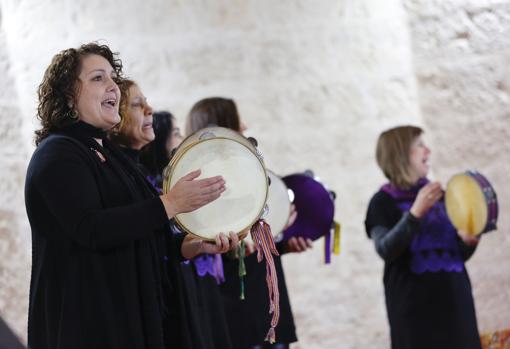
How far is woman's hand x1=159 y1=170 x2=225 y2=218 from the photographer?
1866 mm

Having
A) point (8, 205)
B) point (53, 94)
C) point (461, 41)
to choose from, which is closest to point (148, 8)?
point (8, 205)

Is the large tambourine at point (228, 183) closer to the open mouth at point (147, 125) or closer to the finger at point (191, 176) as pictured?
the finger at point (191, 176)

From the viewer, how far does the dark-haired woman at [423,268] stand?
Result: 3.35 metres

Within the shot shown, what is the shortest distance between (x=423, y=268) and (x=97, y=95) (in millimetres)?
1893

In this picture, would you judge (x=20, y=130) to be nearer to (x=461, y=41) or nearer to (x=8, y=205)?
(x=8, y=205)

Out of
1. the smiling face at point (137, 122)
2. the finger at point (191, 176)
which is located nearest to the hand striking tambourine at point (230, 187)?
the finger at point (191, 176)

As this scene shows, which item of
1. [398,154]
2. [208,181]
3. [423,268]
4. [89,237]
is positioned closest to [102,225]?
[89,237]

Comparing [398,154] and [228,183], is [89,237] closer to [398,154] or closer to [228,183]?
[228,183]

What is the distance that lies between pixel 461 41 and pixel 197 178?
292 centimetres

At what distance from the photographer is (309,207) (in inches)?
126

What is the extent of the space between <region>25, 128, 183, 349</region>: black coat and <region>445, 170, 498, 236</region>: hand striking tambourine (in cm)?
183

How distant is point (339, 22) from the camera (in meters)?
4.35

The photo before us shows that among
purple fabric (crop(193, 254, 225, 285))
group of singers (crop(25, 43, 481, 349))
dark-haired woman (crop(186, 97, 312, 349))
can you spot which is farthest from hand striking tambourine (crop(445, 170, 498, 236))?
group of singers (crop(25, 43, 481, 349))

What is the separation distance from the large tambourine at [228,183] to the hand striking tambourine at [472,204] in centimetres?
151
